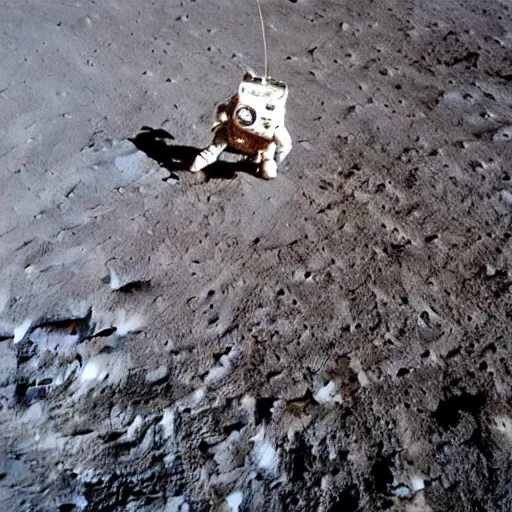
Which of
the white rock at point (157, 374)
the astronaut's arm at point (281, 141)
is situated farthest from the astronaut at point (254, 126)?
the white rock at point (157, 374)

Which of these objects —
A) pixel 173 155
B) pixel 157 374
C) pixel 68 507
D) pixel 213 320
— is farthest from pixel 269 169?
pixel 68 507

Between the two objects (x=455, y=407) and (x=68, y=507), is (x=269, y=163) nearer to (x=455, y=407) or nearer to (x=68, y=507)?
(x=455, y=407)

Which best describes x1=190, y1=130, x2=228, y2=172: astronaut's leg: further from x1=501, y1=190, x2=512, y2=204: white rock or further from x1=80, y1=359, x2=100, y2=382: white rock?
x1=501, y1=190, x2=512, y2=204: white rock

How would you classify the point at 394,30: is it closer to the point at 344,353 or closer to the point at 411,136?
the point at 411,136

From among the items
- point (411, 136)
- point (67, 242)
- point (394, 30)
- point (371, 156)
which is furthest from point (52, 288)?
point (394, 30)

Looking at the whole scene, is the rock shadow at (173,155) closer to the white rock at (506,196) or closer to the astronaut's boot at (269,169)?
the astronaut's boot at (269,169)

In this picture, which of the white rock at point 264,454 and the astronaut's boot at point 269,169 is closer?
the white rock at point 264,454

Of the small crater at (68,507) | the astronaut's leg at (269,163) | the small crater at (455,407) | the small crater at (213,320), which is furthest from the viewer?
the astronaut's leg at (269,163)
